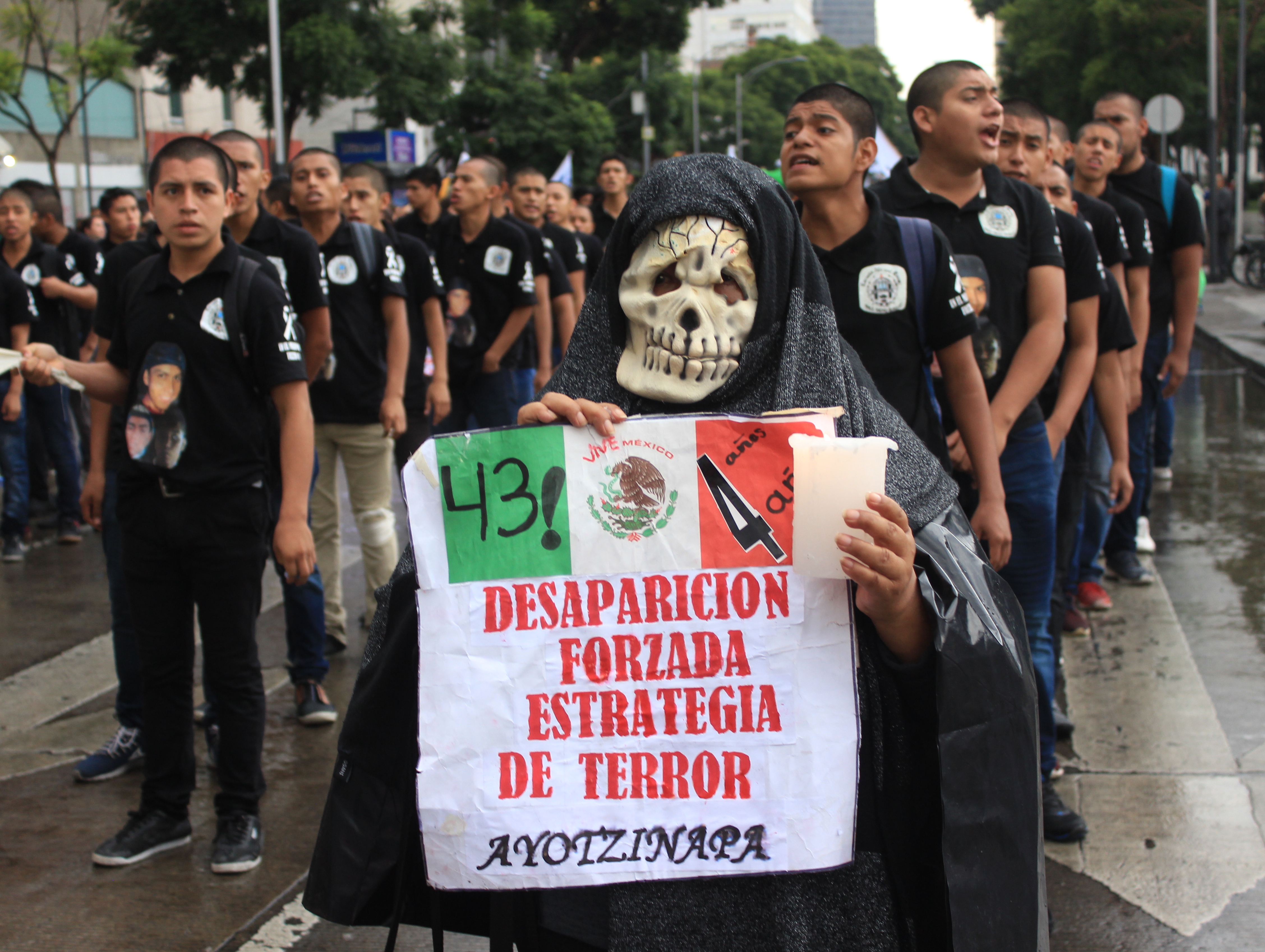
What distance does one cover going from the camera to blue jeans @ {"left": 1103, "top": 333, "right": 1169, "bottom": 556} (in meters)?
6.68

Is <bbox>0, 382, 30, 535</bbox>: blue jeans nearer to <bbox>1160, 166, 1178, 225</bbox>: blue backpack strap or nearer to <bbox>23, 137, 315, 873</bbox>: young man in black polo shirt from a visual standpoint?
<bbox>23, 137, 315, 873</bbox>: young man in black polo shirt

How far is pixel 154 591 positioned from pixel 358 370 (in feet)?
7.19

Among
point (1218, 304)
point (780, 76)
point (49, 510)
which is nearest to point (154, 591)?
point (49, 510)

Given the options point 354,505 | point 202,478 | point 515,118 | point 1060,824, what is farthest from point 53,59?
point 1060,824

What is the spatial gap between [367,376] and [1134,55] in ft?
111

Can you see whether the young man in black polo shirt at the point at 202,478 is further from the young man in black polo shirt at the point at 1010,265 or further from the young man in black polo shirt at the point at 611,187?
the young man in black polo shirt at the point at 611,187

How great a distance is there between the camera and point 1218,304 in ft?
72.6

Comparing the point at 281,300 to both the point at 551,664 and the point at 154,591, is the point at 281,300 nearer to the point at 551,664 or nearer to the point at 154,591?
the point at 154,591

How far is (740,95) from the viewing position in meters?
73.8

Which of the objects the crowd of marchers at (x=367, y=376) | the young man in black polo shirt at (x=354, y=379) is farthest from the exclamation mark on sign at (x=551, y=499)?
the young man in black polo shirt at (x=354, y=379)

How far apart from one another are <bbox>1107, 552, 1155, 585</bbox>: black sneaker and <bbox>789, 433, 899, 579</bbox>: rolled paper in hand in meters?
5.38

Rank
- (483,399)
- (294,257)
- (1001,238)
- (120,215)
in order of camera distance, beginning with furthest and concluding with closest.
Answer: (120,215) → (483,399) → (294,257) → (1001,238)

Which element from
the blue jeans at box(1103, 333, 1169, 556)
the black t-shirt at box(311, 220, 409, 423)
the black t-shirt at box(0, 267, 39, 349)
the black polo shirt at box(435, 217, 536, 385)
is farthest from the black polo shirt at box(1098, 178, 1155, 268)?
the black t-shirt at box(0, 267, 39, 349)

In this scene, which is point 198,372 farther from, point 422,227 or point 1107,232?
point 422,227
